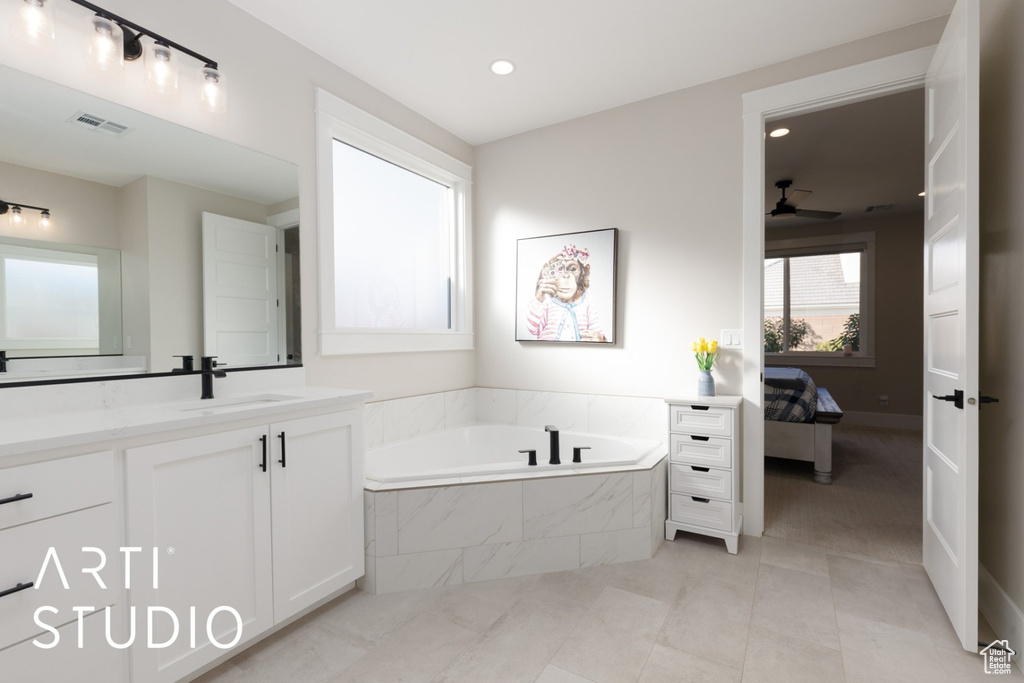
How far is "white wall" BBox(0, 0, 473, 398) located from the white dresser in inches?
67.0

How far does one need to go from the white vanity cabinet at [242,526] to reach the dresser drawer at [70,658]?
6 centimetres

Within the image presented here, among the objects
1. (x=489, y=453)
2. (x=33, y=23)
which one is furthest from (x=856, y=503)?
(x=33, y=23)

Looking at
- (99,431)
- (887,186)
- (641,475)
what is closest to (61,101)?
(99,431)

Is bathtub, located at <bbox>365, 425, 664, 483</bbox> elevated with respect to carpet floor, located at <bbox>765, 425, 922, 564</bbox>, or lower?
elevated

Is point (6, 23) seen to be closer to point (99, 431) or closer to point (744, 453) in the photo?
point (99, 431)

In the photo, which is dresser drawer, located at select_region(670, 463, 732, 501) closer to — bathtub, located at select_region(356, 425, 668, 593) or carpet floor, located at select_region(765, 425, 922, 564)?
bathtub, located at select_region(356, 425, 668, 593)

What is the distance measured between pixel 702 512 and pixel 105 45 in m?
3.29

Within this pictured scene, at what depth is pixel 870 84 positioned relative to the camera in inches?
95.3

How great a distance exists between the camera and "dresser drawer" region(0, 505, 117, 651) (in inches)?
45.6

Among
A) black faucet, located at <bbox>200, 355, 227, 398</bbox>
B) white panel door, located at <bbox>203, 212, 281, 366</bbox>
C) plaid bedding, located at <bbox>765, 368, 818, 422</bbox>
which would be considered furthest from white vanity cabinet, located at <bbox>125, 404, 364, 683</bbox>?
plaid bedding, located at <bbox>765, 368, 818, 422</bbox>

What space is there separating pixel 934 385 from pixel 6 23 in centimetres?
368

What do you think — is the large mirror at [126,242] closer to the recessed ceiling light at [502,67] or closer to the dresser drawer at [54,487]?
the dresser drawer at [54,487]

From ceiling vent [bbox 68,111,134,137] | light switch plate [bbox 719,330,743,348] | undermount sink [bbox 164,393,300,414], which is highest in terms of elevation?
ceiling vent [bbox 68,111,134,137]

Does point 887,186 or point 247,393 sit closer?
point 247,393
